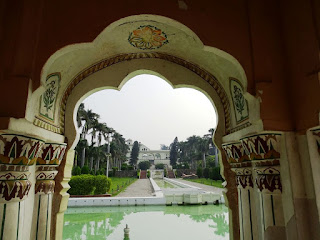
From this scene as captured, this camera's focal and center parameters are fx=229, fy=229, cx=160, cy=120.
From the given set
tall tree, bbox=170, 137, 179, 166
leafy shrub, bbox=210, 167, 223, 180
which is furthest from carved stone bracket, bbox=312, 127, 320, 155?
tall tree, bbox=170, 137, 179, 166

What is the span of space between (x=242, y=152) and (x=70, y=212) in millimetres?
11017

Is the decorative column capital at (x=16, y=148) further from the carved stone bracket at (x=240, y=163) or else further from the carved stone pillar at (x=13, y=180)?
the carved stone bracket at (x=240, y=163)

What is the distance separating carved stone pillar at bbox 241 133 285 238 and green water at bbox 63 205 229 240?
4811mm

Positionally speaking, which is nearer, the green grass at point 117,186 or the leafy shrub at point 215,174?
A: the green grass at point 117,186

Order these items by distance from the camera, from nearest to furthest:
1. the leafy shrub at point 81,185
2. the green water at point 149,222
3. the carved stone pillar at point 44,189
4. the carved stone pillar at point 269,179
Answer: the carved stone pillar at point 269,179
the carved stone pillar at point 44,189
the green water at point 149,222
the leafy shrub at point 81,185

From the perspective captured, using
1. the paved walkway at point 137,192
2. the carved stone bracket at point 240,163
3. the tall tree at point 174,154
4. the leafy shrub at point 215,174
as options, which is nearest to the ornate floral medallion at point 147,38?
the carved stone bracket at point 240,163

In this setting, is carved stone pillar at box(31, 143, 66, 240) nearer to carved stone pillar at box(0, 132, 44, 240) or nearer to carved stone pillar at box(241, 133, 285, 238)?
carved stone pillar at box(0, 132, 44, 240)

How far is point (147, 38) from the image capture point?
3.11 meters

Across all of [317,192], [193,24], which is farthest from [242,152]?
[193,24]

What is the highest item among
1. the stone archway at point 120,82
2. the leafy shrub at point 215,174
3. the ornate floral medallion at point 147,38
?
the ornate floral medallion at point 147,38

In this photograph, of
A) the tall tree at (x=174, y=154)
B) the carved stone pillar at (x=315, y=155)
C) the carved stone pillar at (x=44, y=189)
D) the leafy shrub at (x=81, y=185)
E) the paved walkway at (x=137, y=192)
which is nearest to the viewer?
the carved stone pillar at (x=315, y=155)

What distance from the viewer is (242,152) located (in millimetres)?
2820

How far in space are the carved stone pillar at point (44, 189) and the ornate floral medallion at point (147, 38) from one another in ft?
5.59

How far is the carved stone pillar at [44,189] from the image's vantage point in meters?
2.61
